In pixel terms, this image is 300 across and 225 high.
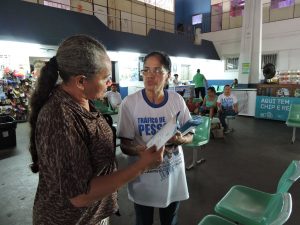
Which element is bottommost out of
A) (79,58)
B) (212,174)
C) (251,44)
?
(212,174)

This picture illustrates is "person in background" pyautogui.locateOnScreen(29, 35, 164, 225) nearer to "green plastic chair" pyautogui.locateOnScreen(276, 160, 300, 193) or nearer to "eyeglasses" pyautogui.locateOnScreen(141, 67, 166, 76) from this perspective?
"eyeglasses" pyautogui.locateOnScreen(141, 67, 166, 76)

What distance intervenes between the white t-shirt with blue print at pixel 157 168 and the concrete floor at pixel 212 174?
105cm

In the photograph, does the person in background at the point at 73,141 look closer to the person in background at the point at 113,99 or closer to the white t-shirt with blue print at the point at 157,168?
the white t-shirt with blue print at the point at 157,168

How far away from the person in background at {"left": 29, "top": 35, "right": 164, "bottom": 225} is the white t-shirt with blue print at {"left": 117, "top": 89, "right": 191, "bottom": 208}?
0.51 metres

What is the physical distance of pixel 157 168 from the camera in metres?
1.36

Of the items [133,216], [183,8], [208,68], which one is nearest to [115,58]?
[208,68]

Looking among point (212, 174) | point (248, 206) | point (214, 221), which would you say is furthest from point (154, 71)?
point (212, 174)

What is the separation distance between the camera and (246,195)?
1.86m

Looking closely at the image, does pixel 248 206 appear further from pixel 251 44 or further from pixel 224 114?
pixel 251 44

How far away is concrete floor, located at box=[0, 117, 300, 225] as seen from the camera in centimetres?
242

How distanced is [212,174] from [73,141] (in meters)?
3.02

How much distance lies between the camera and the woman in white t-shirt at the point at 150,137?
4.46 ft

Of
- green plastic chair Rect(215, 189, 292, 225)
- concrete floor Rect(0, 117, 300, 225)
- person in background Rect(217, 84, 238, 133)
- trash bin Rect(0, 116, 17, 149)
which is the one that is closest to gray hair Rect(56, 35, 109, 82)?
green plastic chair Rect(215, 189, 292, 225)

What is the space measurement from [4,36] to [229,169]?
579 centimetres
